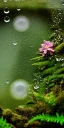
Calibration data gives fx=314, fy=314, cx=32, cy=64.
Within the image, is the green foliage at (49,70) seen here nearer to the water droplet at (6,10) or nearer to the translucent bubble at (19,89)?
the translucent bubble at (19,89)

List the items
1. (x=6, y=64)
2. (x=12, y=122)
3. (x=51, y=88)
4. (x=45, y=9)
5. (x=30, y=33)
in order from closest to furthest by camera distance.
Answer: (x=12, y=122)
(x=51, y=88)
(x=6, y=64)
(x=30, y=33)
(x=45, y=9)

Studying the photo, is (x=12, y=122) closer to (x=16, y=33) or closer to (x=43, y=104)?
(x=43, y=104)

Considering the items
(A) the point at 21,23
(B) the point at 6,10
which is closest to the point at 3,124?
(A) the point at 21,23

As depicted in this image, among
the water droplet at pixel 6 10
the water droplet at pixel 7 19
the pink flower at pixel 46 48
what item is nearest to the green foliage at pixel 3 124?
the pink flower at pixel 46 48

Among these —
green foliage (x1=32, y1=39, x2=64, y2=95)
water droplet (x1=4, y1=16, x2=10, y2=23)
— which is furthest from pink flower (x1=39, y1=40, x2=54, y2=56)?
water droplet (x1=4, y1=16, x2=10, y2=23)

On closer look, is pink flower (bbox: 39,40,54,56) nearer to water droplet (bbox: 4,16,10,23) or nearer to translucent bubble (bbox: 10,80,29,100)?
translucent bubble (bbox: 10,80,29,100)

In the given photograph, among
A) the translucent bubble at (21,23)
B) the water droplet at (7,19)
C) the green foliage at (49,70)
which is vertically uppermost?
the water droplet at (7,19)

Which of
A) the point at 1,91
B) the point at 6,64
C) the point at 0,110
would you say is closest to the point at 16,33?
the point at 6,64
